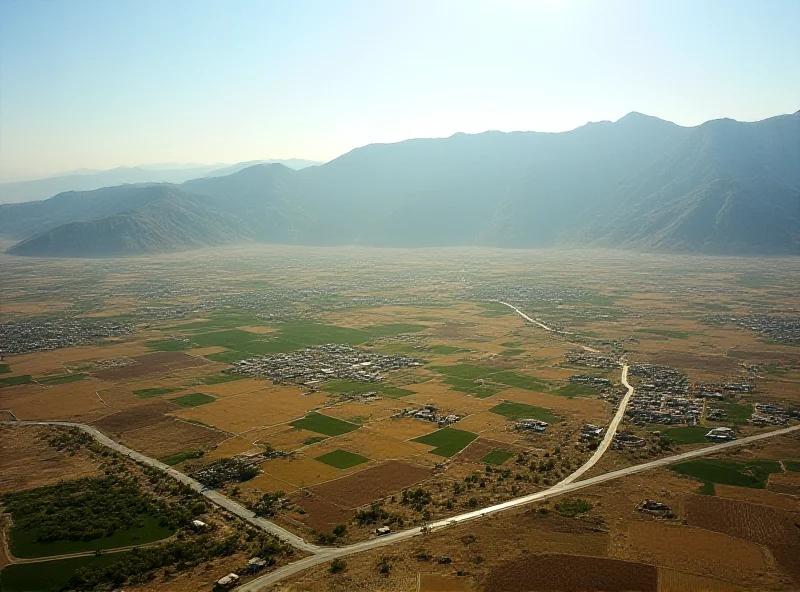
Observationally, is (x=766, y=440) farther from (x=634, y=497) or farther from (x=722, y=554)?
(x=722, y=554)

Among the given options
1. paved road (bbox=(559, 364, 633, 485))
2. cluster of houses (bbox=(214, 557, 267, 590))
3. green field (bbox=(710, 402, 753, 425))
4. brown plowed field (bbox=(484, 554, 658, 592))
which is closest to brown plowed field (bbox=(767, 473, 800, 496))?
paved road (bbox=(559, 364, 633, 485))

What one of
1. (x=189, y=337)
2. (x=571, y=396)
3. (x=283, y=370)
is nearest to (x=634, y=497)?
(x=571, y=396)

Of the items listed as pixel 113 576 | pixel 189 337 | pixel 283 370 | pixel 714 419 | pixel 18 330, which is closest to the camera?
pixel 113 576

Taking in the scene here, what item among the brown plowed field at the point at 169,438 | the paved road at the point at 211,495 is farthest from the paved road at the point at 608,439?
the brown plowed field at the point at 169,438

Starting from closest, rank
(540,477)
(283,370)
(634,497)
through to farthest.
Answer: (634,497) < (540,477) < (283,370)

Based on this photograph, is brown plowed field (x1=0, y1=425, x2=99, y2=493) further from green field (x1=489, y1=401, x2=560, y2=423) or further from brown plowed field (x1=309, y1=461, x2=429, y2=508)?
green field (x1=489, y1=401, x2=560, y2=423)

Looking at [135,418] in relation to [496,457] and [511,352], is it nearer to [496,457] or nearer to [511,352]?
[496,457]

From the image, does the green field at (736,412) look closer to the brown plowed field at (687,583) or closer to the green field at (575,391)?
the green field at (575,391)

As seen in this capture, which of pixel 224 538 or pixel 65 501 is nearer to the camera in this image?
pixel 224 538
